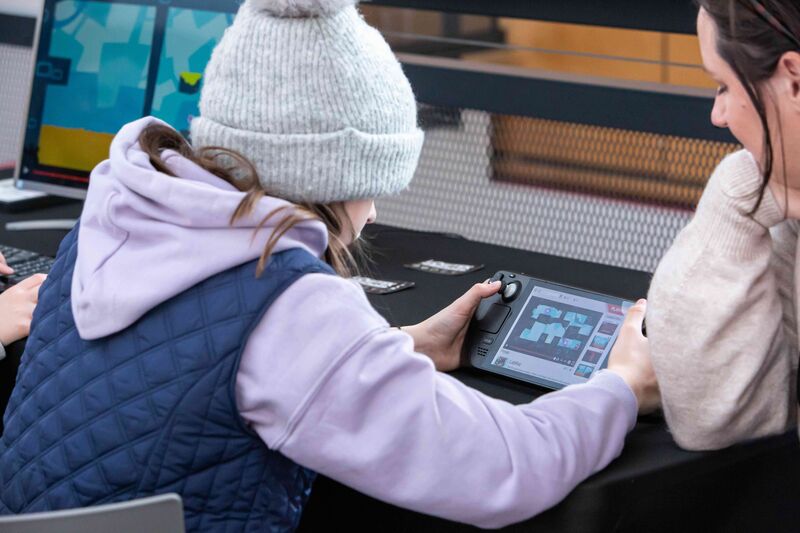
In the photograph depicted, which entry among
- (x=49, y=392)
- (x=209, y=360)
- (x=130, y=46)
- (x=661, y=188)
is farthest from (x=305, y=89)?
(x=130, y=46)

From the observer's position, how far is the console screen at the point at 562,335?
132cm

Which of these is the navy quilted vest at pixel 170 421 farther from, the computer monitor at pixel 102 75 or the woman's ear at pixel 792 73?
the computer monitor at pixel 102 75

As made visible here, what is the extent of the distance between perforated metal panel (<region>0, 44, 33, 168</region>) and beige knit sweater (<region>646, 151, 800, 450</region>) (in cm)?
167

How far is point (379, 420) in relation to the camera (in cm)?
105

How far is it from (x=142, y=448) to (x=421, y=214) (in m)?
1.05

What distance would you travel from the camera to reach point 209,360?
3.59 feet

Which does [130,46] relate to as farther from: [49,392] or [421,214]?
[49,392]

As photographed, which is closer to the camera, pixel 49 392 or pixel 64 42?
pixel 49 392

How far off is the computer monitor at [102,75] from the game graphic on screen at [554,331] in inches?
32.5

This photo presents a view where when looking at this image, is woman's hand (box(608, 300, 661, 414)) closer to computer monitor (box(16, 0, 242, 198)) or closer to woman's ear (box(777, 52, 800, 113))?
woman's ear (box(777, 52, 800, 113))

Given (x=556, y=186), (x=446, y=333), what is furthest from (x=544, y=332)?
(x=556, y=186)

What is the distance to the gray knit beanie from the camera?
1.17m

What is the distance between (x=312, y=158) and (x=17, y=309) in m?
0.60

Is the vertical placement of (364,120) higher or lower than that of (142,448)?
higher
